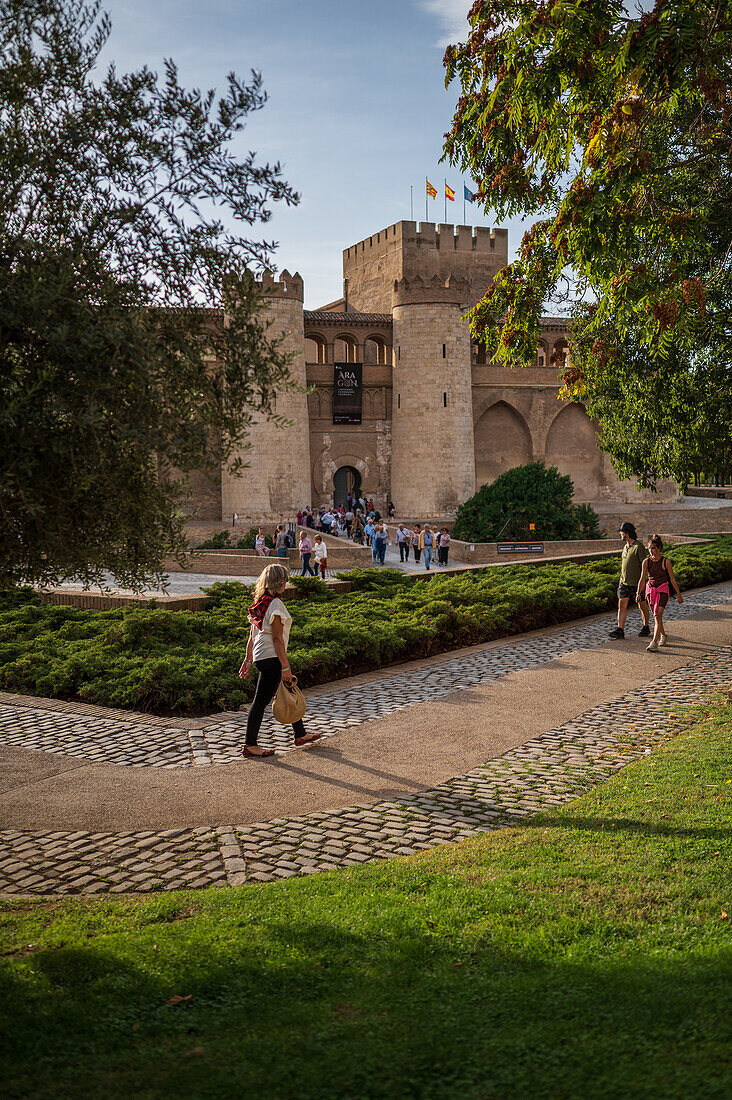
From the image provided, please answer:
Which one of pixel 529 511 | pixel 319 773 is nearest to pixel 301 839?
pixel 319 773

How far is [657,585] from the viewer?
11.8 metres

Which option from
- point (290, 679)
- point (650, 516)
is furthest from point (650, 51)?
point (650, 516)

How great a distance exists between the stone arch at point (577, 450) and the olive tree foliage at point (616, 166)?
36.4 meters

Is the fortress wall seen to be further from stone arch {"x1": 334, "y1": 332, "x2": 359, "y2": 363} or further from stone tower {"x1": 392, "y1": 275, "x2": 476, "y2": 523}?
stone tower {"x1": 392, "y1": 275, "x2": 476, "y2": 523}

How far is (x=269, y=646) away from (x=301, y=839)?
6.81ft

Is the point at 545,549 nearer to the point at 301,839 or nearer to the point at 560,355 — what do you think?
the point at 560,355

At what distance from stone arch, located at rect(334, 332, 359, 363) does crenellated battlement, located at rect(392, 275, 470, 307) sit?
11.6ft

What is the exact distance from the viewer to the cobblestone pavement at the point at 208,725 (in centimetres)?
715

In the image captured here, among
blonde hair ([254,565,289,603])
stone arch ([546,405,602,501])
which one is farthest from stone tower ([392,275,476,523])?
blonde hair ([254,565,289,603])

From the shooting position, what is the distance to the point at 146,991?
11.3 feet

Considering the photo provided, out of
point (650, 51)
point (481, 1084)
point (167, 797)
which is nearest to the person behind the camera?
point (481, 1084)

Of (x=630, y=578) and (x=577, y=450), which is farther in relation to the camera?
(x=577, y=450)

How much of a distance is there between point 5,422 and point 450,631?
29.0ft

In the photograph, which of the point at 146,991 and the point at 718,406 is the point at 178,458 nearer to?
the point at 146,991
